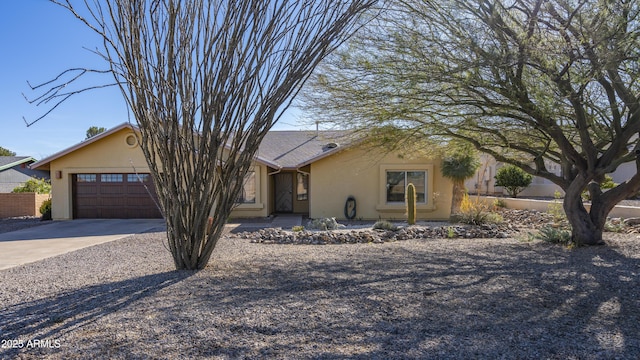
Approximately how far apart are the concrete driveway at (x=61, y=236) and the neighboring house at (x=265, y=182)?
1.01m

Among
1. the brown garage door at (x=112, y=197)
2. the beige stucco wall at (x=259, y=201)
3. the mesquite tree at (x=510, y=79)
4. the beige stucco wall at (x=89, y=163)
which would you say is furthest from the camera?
the brown garage door at (x=112, y=197)

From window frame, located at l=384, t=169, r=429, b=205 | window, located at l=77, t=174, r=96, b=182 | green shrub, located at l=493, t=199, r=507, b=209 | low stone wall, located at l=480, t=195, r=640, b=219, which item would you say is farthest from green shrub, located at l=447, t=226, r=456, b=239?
window, located at l=77, t=174, r=96, b=182

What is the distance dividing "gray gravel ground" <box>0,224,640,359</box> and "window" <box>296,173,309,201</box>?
33.0 ft

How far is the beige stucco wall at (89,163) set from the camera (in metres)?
15.5

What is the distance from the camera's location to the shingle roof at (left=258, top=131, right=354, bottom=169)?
15073 millimetres

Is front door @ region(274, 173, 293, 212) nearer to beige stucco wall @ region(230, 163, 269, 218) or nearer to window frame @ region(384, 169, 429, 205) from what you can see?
beige stucco wall @ region(230, 163, 269, 218)

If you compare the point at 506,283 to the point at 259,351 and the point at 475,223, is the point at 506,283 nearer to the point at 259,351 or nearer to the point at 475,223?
the point at 259,351

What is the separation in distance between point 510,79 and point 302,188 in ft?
37.9

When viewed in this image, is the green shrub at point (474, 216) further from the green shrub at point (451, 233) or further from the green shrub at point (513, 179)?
the green shrub at point (513, 179)

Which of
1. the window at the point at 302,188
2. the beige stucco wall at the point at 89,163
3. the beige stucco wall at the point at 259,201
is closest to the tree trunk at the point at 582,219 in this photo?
the beige stucco wall at the point at 259,201

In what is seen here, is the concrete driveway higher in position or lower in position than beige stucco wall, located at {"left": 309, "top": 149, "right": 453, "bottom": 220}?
lower

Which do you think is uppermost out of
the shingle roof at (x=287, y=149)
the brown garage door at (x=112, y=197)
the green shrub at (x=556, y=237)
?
the shingle roof at (x=287, y=149)

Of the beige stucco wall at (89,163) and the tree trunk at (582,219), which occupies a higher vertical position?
the beige stucco wall at (89,163)

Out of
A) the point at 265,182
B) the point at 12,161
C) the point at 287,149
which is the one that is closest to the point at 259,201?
the point at 265,182
